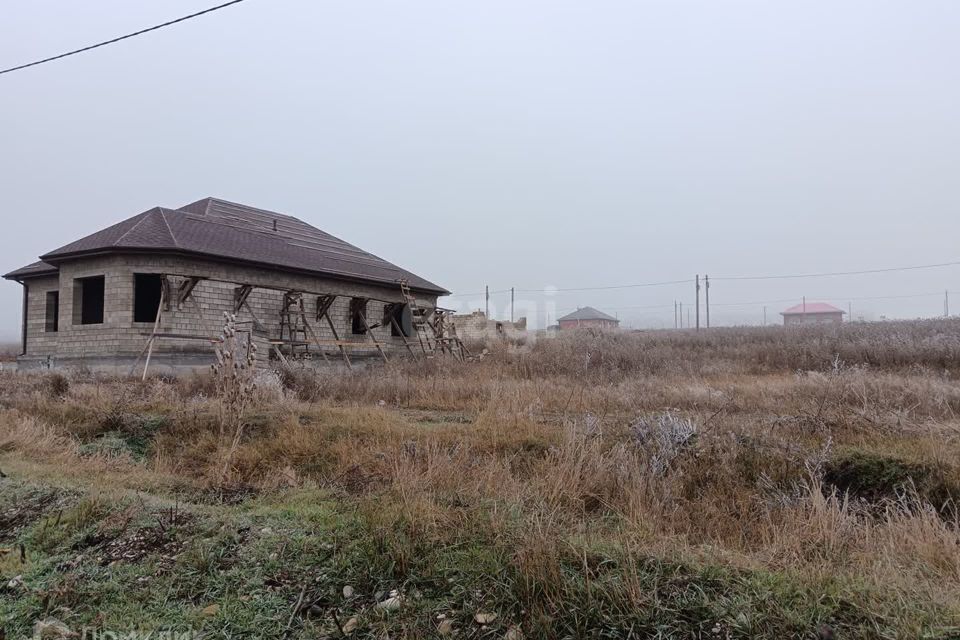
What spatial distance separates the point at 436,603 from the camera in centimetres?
267

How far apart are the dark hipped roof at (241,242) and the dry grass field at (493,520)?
798 centimetres

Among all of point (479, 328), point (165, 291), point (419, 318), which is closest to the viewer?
point (165, 291)

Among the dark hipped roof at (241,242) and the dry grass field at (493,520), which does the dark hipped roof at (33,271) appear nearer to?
the dark hipped roof at (241,242)

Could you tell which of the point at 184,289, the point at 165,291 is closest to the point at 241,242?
the point at 184,289

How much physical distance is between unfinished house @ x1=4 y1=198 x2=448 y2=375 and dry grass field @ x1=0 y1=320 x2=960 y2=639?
6893 millimetres

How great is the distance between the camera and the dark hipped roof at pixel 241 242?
1528 centimetres

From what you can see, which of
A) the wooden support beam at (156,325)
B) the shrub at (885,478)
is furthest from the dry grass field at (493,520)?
the wooden support beam at (156,325)

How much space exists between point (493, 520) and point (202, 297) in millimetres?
15160

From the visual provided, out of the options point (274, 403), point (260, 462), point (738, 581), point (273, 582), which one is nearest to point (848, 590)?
point (738, 581)

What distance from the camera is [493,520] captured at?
10.4 feet

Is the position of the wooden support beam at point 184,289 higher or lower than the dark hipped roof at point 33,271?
lower

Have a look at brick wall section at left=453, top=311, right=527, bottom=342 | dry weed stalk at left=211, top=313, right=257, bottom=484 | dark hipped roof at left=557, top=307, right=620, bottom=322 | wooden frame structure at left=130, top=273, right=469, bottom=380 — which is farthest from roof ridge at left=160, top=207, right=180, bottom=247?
dark hipped roof at left=557, top=307, right=620, bottom=322

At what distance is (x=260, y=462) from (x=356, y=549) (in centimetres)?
346

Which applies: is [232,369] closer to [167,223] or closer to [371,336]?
[167,223]
